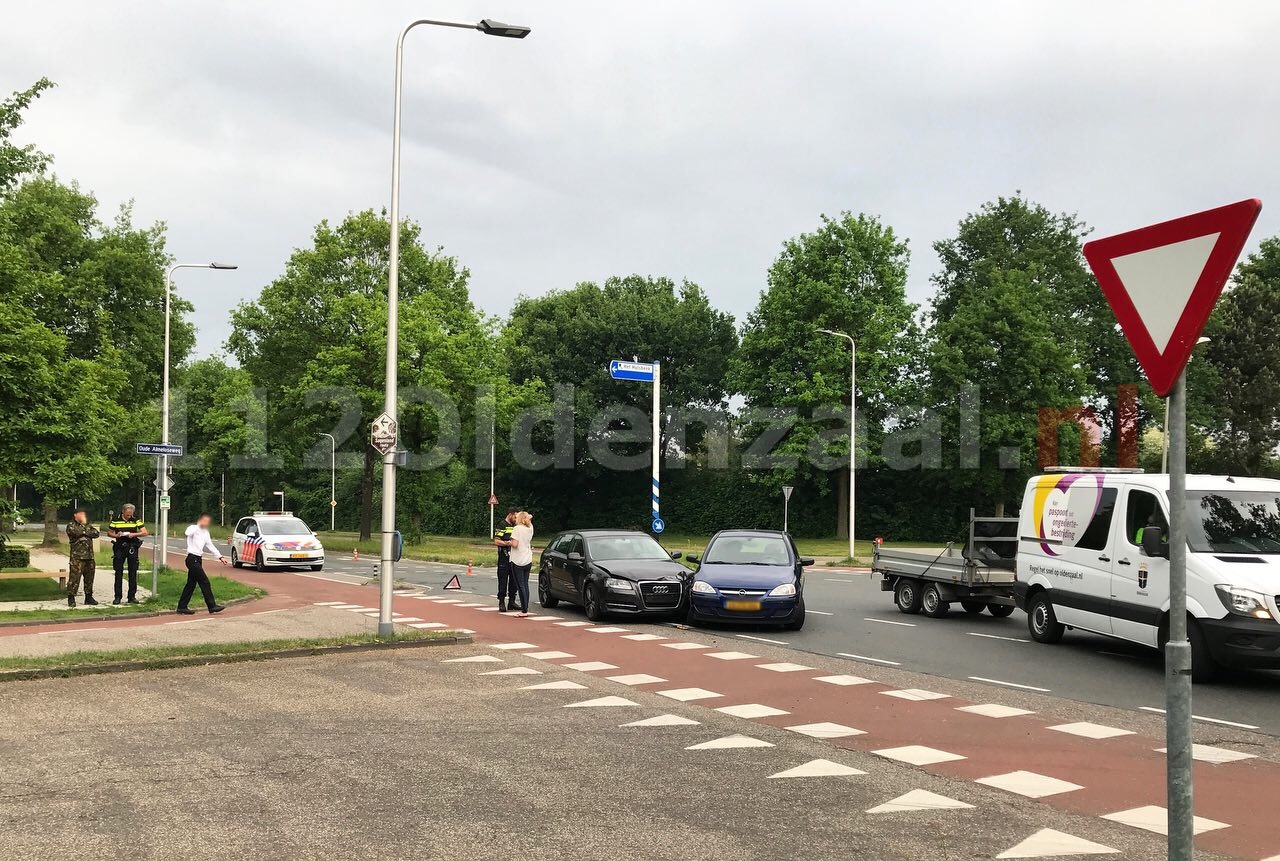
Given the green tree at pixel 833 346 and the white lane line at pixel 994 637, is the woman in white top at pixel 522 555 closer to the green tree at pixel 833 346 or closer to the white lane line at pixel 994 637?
the white lane line at pixel 994 637

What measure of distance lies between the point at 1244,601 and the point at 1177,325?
8409 mm

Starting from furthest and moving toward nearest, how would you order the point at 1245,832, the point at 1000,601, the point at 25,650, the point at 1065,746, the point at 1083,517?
the point at 1000,601 < the point at 1083,517 < the point at 25,650 < the point at 1065,746 < the point at 1245,832

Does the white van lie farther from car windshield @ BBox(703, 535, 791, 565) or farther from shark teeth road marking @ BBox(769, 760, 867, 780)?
shark teeth road marking @ BBox(769, 760, 867, 780)

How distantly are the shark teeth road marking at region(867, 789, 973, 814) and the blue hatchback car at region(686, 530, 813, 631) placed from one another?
29.4 ft

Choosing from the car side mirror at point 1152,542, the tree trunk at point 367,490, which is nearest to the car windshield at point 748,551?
the car side mirror at point 1152,542

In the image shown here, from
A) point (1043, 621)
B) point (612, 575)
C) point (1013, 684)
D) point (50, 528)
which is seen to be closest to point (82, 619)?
point (612, 575)

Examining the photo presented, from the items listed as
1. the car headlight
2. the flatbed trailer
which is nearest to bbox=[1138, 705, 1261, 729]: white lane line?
the car headlight

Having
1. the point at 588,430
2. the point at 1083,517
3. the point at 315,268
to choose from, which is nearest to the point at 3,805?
the point at 1083,517

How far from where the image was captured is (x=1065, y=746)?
8133 mm

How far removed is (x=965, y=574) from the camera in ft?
57.1

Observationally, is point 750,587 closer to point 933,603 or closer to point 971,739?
point 933,603

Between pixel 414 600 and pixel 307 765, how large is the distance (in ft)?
46.5

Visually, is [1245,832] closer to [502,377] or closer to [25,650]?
[25,650]

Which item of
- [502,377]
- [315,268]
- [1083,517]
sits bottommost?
[1083,517]
